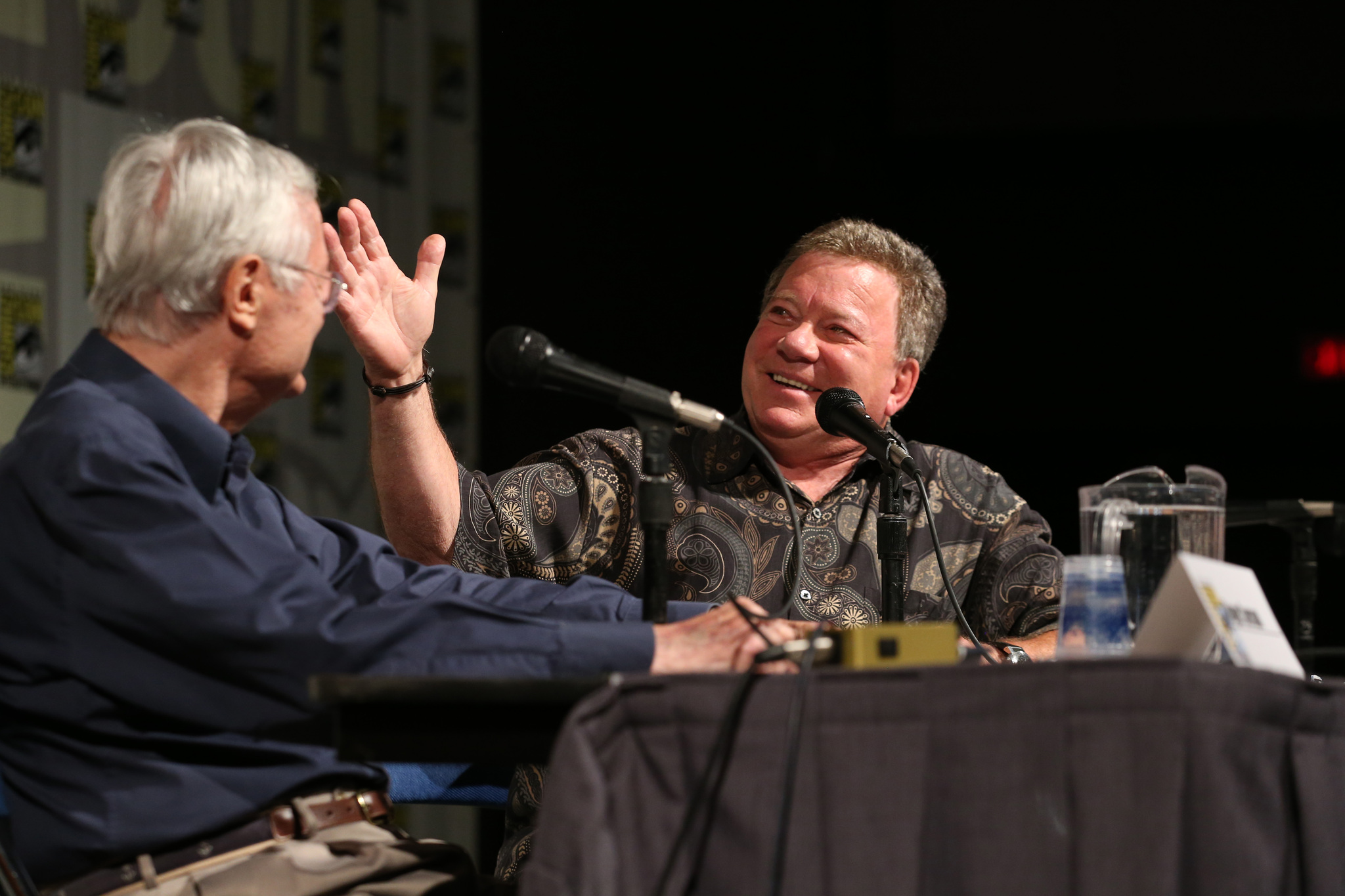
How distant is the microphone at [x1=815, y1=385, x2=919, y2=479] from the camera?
72.5 inches

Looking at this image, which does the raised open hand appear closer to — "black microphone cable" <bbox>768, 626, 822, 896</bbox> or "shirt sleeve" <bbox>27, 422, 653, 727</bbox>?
"shirt sleeve" <bbox>27, 422, 653, 727</bbox>

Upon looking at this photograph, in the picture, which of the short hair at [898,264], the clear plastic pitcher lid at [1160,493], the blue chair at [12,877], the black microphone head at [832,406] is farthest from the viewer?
the short hair at [898,264]

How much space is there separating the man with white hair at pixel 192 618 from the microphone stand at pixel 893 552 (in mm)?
638

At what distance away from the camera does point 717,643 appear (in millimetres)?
1239

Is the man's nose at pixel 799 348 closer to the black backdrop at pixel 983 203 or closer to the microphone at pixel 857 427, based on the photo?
the microphone at pixel 857 427

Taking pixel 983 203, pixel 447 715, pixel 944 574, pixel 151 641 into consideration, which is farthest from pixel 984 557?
pixel 983 203

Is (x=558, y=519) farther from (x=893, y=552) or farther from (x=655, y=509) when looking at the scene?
(x=655, y=509)

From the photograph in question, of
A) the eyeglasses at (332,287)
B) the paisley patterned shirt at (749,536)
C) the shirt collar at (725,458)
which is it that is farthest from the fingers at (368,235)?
the shirt collar at (725,458)

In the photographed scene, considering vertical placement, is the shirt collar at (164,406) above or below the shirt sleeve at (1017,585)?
above

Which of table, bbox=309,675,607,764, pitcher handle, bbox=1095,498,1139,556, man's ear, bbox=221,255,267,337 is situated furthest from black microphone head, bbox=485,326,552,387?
pitcher handle, bbox=1095,498,1139,556

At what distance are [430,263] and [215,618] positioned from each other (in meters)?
1.05

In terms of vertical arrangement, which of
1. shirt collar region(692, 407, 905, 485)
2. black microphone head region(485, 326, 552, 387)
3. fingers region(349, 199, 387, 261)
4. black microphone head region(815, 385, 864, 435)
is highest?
fingers region(349, 199, 387, 261)

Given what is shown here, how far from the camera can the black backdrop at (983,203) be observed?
379 centimetres

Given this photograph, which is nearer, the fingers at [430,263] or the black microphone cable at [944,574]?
the black microphone cable at [944,574]
